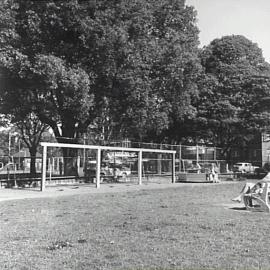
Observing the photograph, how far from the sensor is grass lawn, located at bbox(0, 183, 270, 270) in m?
6.31

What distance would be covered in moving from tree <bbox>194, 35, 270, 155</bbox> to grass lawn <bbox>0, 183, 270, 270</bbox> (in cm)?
3213

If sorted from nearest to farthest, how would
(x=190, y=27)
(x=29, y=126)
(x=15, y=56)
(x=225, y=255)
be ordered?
(x=225, y=255), (x=15, y=56), (x=190, y=27), (x=29, y=126)

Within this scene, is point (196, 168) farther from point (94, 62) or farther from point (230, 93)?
point (94, 62)

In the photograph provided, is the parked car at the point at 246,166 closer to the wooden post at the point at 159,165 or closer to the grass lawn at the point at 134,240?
the wooden post at the point at 159,165

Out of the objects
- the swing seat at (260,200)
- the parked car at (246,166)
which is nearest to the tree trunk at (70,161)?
the swing seat at (260,200)

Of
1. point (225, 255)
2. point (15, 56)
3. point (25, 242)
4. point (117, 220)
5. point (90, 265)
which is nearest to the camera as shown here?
point (90, 265)

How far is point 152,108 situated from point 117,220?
19634 mm

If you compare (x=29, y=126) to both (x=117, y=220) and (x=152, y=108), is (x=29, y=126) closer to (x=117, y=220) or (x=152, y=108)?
(x=152, y=108)

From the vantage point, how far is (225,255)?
22.3ft

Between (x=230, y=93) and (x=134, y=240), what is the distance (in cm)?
3917

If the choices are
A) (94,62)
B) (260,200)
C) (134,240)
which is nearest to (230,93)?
(94,62)

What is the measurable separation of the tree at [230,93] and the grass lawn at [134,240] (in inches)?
1265

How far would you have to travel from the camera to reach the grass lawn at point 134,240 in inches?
248

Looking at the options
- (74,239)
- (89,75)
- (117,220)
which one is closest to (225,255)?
(74,239)
